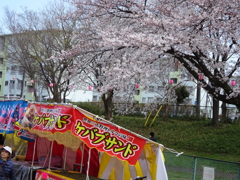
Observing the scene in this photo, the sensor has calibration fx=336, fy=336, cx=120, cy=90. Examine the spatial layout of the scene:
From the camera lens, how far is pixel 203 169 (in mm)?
9164

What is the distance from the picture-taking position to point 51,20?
2398cm

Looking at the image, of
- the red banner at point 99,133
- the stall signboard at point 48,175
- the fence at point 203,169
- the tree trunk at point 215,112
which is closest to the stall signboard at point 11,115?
the stall signboard at point 48,175

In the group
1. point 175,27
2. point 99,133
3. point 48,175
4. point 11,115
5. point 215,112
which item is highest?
point 175,27

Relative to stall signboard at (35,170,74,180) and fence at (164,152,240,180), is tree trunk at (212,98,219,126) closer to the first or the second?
fence at (164,152,240,180)

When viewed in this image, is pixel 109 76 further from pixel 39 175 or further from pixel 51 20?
pixel 51 20

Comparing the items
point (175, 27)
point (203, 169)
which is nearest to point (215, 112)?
point (175, 27)

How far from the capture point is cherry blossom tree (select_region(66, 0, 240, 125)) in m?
11.6

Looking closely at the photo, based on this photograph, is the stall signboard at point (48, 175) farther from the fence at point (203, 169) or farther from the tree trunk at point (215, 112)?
the tree trunk at point (215, 112)

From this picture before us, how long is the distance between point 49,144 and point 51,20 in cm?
1505

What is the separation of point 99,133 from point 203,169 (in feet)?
11.4

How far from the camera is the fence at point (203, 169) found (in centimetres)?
905

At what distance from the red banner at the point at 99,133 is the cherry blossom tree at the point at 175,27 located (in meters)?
4.63

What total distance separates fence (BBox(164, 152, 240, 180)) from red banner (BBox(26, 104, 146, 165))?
2870 millimetres

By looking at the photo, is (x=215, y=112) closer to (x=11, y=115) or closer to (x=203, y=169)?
(x=203, y=169)
